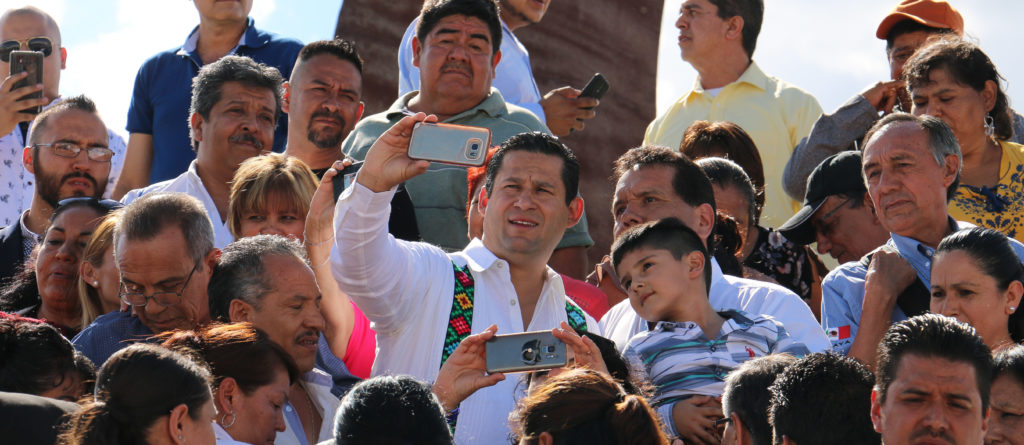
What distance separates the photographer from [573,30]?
10.8m

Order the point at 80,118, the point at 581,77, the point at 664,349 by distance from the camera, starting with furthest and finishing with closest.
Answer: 1. the point at 581,77
2. the point at 80,118
3. the point at 664,349

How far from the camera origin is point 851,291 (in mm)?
5102

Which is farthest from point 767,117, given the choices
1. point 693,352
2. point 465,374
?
point 465,374

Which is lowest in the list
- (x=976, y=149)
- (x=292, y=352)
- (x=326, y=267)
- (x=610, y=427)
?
(x=610, y=427)

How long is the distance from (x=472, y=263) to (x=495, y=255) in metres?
0.12

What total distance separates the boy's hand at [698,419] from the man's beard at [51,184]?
350 cm

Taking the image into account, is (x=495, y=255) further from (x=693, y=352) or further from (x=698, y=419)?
(x=698, y=419)

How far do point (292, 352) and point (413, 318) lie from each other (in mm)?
489

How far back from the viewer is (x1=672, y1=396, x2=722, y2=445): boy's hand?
13.4 feet

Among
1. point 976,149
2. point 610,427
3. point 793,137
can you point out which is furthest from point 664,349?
point 793,137

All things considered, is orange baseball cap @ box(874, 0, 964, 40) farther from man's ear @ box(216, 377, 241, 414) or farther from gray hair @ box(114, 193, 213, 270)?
man's ear @ box(216, 377, 241, 414)

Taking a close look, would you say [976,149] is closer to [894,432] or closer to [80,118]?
[894,432]

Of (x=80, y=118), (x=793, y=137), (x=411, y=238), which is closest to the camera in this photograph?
(x=411, y=238)

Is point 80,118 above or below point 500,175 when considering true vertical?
above
